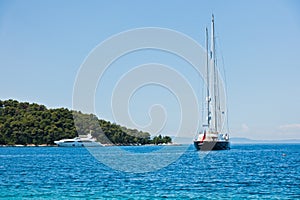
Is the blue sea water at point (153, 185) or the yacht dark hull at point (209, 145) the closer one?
the blue sea water at point (153, 185)

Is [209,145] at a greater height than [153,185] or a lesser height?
greater

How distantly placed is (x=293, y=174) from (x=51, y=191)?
2818 centimetres

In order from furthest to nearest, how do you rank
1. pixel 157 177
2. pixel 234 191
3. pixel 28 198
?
1. pixel 157 177
2. pixel 234 191
3. pixel 28 198

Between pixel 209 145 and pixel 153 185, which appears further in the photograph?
pixel 209 145

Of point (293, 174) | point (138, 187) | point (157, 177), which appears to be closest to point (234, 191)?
point (138, 187)

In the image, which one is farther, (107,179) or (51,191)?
(107,179)

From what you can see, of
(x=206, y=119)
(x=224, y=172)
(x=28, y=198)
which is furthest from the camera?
(x=206, y=119)

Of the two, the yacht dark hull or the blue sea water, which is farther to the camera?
the yacht dark hull

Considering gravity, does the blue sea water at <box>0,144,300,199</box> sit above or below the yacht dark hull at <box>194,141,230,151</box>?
below

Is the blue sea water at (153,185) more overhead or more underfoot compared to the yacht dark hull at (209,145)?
more underfoot

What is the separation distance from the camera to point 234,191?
4103cm

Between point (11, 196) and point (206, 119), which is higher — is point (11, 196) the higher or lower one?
the lower one

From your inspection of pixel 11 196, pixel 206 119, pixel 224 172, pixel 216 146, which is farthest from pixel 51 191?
pixel 216 146

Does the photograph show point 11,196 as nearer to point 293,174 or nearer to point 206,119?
point 293,174
